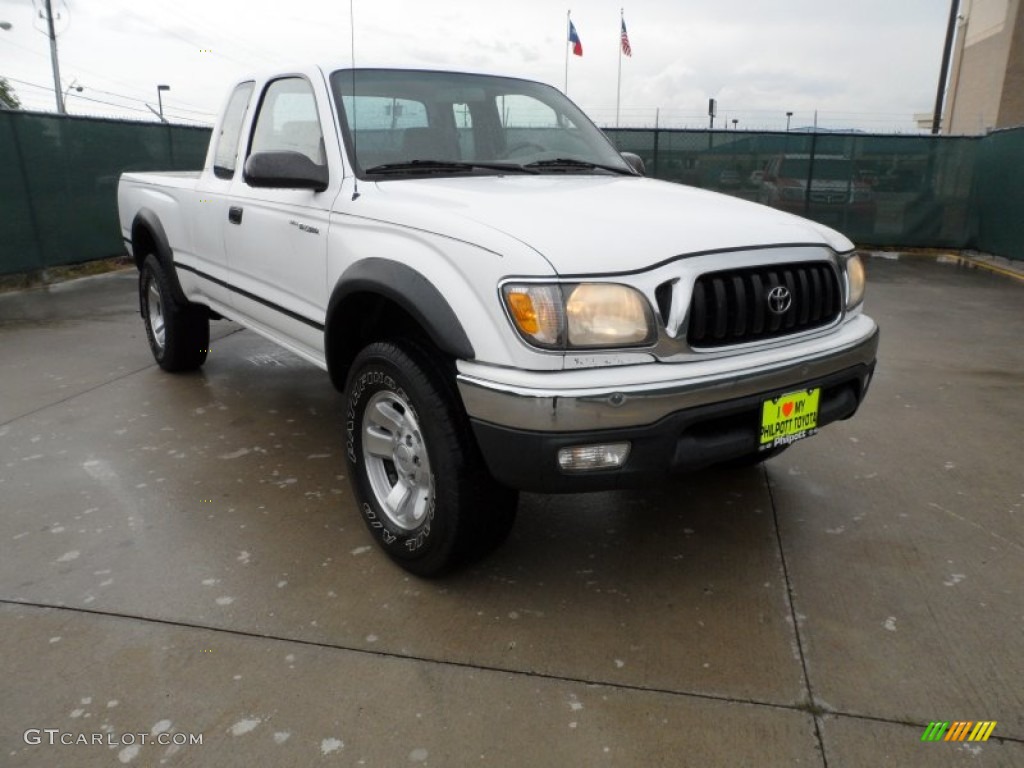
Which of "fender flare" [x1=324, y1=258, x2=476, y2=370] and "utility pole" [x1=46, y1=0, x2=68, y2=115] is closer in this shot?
"fender flare" [x1=324, y1=258, x2=476, y2=370]

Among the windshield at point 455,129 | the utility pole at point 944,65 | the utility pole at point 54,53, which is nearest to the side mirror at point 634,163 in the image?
the windshield at point 455,129

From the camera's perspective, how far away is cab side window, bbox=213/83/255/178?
14.1 ft

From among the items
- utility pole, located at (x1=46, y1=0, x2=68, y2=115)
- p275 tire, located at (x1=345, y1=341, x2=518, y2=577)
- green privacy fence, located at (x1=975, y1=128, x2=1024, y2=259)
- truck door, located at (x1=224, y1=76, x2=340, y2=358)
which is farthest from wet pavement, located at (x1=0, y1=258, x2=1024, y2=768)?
utility pole, located at (x1=46, y1=0, x2=68, y2=115)

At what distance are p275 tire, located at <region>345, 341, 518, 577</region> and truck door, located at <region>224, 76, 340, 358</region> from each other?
1.97ft

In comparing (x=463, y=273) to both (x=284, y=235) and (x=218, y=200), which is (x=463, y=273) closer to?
(x=284, y=235)

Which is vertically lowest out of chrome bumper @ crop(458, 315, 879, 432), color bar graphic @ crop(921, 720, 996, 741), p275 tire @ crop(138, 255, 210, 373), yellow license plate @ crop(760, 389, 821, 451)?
color bar graphic @ crop(921, 720, 996, 741)

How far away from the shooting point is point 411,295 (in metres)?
2.56

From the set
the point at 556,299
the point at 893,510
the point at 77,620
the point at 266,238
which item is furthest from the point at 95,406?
the point at 893,510

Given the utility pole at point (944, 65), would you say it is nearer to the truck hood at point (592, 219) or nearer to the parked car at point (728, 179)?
the parked car at point (728, 179)

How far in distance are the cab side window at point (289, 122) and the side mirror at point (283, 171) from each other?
6.5 inches

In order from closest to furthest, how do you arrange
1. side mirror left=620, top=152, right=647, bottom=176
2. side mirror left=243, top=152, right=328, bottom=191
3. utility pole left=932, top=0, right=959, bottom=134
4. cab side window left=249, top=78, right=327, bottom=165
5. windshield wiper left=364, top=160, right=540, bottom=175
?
side mirror left=243, top=152, right=328, bottom=191 < windshield wiper left=364, top=160, right=540, bottom=175 < cab side window left=249, top=78, right=327, bottom=165 < side mirror left=620, top=152, right=647, bottom=176 < utility pole left=932, top=0, right=959, bottom=134

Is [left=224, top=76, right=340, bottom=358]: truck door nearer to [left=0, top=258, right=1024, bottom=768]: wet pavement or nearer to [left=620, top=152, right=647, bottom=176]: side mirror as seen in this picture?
[left=0, top=258, right=1024, bottom=768]: wet pavement

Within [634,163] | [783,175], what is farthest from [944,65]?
[634,163]

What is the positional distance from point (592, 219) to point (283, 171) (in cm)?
133
